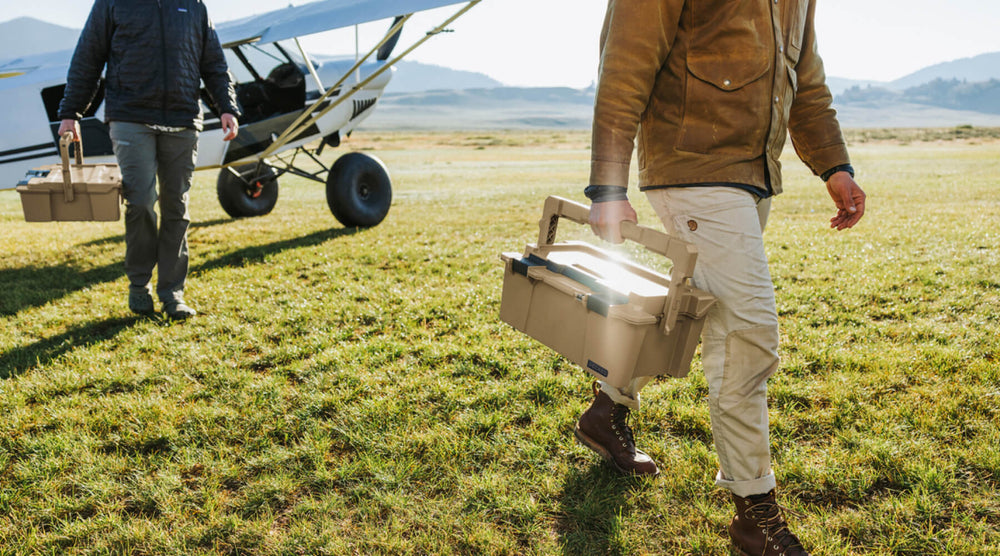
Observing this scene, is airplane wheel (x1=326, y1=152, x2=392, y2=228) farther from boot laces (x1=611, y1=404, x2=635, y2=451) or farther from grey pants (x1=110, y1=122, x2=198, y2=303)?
boot laces (x1=611, y1=404, x2=635, y2=451)

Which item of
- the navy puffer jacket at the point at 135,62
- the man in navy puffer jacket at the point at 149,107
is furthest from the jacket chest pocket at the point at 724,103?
the navy puffer jacket at the point at 135,62

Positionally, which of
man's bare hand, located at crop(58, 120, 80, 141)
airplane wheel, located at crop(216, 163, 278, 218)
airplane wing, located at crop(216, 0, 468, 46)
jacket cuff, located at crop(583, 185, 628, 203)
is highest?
airplane wing, located at crop(216, 0, 468, 46)

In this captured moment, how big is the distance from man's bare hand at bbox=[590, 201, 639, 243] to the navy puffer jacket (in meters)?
3.61

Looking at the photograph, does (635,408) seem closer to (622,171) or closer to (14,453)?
(622,171)

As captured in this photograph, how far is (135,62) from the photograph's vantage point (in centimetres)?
414

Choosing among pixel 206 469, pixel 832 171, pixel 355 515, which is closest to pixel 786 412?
pixel 832 171

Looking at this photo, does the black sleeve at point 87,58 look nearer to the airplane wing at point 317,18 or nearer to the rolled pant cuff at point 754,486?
the airplane wing at point 317,18

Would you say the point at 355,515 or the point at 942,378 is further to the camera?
the point at 942,378

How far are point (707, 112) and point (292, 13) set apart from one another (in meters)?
7.61

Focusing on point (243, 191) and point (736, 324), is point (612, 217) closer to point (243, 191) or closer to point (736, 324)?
point (736, 324)

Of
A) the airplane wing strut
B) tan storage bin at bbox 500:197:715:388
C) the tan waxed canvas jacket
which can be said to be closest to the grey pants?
the airplane wing strut

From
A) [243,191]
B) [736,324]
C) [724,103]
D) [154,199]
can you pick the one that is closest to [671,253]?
[736,324]

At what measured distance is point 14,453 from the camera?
2.61 meters

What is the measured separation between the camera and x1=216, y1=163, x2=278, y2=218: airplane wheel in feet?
28.3
